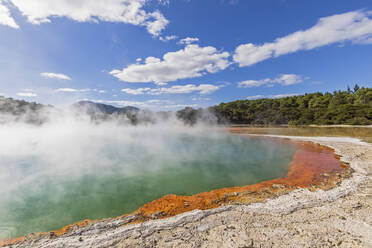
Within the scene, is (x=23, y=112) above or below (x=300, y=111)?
above

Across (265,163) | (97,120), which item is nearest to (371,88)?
(265,163)

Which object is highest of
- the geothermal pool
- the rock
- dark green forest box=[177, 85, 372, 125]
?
dark green forest box=[177, 85, 372, 125]

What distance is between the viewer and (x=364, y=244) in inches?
104

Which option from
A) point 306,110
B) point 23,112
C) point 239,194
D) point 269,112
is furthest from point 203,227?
point 23,112

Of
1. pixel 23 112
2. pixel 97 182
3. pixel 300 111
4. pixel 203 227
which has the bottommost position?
pixel 97 182

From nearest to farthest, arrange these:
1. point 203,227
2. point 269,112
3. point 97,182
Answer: point 203,227 → point 97,182 → point 269,112

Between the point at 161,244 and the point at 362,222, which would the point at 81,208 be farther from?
the point at 362,222

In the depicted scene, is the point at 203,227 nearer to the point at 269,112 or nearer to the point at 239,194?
the point at 239,194

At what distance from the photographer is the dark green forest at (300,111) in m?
29.4

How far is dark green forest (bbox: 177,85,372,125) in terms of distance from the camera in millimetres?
29392

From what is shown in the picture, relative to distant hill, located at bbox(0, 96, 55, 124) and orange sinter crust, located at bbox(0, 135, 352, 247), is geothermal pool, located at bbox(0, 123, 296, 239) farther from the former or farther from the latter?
distant hill, located at bbox(0, 96, 55, 124)

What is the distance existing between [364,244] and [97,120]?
4734 cm

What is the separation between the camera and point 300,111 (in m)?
36.7

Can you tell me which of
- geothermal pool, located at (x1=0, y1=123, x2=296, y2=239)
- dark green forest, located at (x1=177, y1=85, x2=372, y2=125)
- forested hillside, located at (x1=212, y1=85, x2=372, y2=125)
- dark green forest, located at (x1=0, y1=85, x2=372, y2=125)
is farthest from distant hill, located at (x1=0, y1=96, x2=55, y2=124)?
forested hillside, located at (x1=212, y1=85, x2=372, y2=125)
